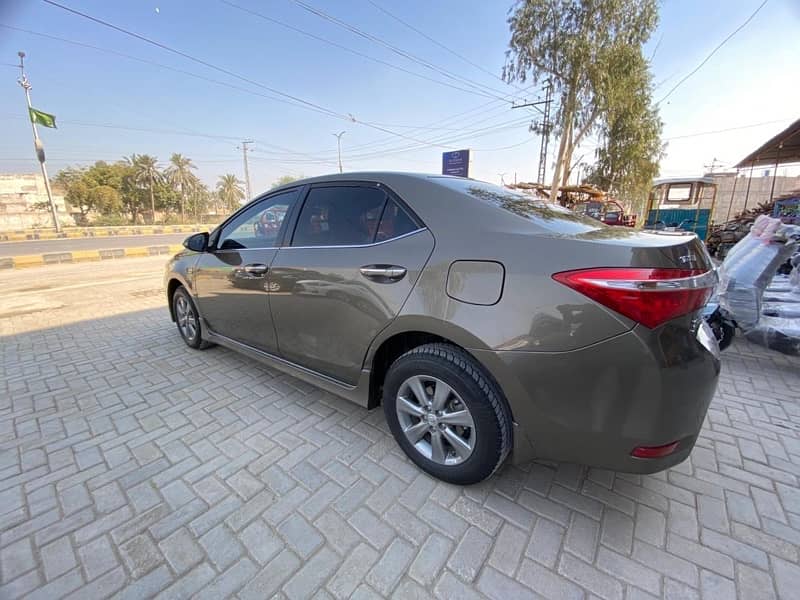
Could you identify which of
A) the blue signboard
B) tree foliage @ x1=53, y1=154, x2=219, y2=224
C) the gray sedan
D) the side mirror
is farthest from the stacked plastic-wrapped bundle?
tree foliage @ x1=53, y1=154, x2=219, y2=224

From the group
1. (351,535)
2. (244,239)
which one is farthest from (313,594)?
(244,239)

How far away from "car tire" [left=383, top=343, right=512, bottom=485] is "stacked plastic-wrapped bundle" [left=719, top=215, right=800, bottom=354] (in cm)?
323

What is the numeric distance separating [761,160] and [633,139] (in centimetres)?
647

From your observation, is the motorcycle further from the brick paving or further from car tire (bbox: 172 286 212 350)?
car tire (bbox: 172 286 212 350)

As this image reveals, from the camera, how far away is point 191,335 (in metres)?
3.64

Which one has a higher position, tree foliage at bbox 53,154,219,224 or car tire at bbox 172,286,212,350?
tree foliage at bbox 53,154,219,224

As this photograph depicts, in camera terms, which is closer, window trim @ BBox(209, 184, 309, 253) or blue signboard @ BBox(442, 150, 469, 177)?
window trim @ BBox(209, 184, 309, 253)

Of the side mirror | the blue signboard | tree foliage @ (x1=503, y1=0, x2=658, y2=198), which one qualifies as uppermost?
tree foliage @ (x1=503, y1=0, x2=658, y2=198)

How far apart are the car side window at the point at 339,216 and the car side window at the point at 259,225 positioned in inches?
9.3

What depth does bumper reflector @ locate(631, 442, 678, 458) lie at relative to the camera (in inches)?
55.2

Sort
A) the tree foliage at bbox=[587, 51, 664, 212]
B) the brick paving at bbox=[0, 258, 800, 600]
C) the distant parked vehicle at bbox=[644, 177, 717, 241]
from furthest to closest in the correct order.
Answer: the tree foliage at bbox=[587, 51, 664, 212]
the distant parked vehicle at bbox=[644, 177, 717, 241]
the brick paving at bbox=[0, 258, 800, 600]

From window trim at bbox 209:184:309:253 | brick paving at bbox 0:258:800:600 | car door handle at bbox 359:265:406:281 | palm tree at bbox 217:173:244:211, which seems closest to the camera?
brick paving at bbox 0:258:800:600

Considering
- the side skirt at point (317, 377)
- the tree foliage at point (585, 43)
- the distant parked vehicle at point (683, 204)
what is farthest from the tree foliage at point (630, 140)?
the side skirt at point (317, 377)

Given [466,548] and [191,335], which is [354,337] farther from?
[191,335]
